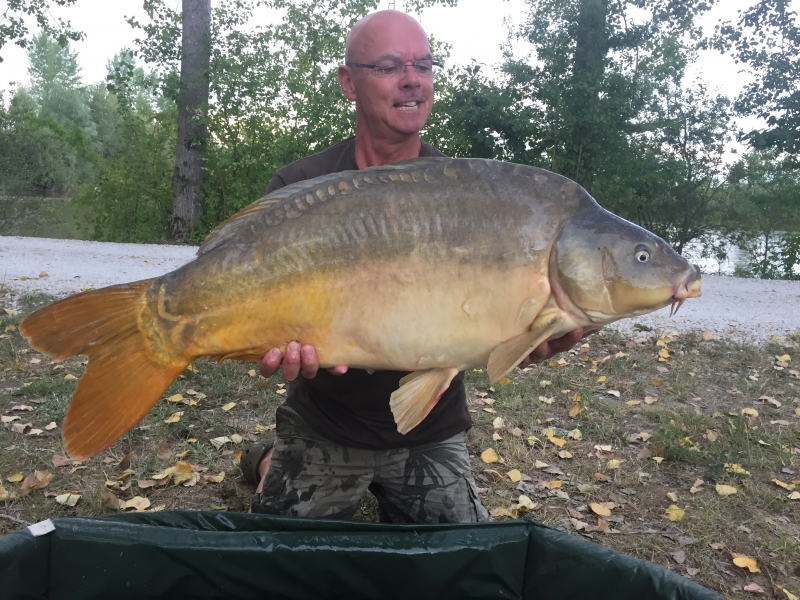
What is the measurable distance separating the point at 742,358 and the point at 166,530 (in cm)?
346

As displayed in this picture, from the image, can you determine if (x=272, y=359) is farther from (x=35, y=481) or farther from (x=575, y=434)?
(x=575, y=434)

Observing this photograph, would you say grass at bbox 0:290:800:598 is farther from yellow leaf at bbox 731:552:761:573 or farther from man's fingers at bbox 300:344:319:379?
man's fingers at bbox 300:344:319:379

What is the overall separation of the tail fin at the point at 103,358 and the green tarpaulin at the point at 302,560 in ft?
1.13

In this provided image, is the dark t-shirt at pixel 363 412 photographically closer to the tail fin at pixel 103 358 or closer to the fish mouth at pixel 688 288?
the tail fin at pixel 103 358

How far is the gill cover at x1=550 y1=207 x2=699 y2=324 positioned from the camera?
1.28m

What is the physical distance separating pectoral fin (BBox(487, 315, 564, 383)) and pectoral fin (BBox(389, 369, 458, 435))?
0.32 ft

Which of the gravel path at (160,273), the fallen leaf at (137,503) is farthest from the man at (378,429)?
the gravel path at (160,273)

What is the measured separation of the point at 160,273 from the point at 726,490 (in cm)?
500

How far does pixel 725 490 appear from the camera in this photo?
7.75 feet

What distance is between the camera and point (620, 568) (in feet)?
4.57

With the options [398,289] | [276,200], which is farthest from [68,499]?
[398,289]

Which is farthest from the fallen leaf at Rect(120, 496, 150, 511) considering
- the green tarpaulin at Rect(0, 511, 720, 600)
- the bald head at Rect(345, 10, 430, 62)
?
the bald head at Rect(345, 10, 430, 62)

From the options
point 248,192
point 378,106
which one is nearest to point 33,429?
point 378,106

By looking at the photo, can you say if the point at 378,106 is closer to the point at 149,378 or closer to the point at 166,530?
the point at 149,378
